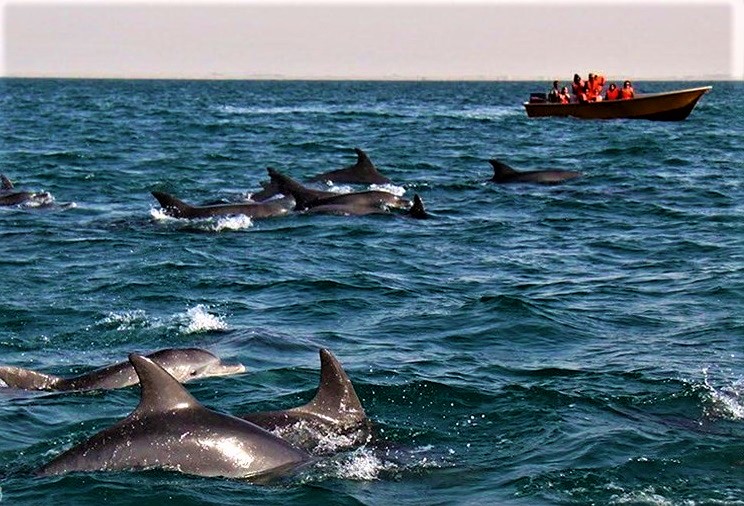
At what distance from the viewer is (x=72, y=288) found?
57.7 ft

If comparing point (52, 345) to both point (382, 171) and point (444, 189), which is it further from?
point (382, 171)

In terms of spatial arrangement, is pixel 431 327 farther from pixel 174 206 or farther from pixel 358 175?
pixel 358 175

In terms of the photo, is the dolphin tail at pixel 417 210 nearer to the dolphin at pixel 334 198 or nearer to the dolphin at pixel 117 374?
the dolphin at pixel 334 198

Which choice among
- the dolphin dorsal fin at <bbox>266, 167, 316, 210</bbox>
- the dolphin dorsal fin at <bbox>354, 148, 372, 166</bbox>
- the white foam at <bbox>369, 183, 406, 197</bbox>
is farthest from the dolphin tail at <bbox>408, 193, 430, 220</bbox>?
the dolphin dorsal fin at <bbox>354, 148, 372, 166</bbox>

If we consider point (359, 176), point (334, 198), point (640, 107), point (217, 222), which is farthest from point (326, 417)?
point (640, 107)

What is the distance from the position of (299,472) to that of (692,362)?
5.47m

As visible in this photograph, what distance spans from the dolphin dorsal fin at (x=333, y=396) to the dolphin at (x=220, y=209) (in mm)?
13981

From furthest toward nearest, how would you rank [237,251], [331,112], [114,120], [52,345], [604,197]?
[331,112]
[114,120]
[604,197]
[237,251]
[52,345]

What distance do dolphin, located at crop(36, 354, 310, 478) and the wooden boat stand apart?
47.7 meters

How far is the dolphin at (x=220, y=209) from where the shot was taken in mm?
24234

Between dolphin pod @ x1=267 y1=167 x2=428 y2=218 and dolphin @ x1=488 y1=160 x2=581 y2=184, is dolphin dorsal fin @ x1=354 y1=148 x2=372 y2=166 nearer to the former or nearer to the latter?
dolphin @ x1=488 y1=160 x2=581 y2=184

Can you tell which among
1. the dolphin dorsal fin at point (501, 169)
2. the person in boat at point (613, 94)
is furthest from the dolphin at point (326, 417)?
the person in boat at point (613, 94)

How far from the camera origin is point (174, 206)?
2433cm

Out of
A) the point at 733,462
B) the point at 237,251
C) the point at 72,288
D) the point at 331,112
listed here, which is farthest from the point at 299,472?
the point at 331,112
